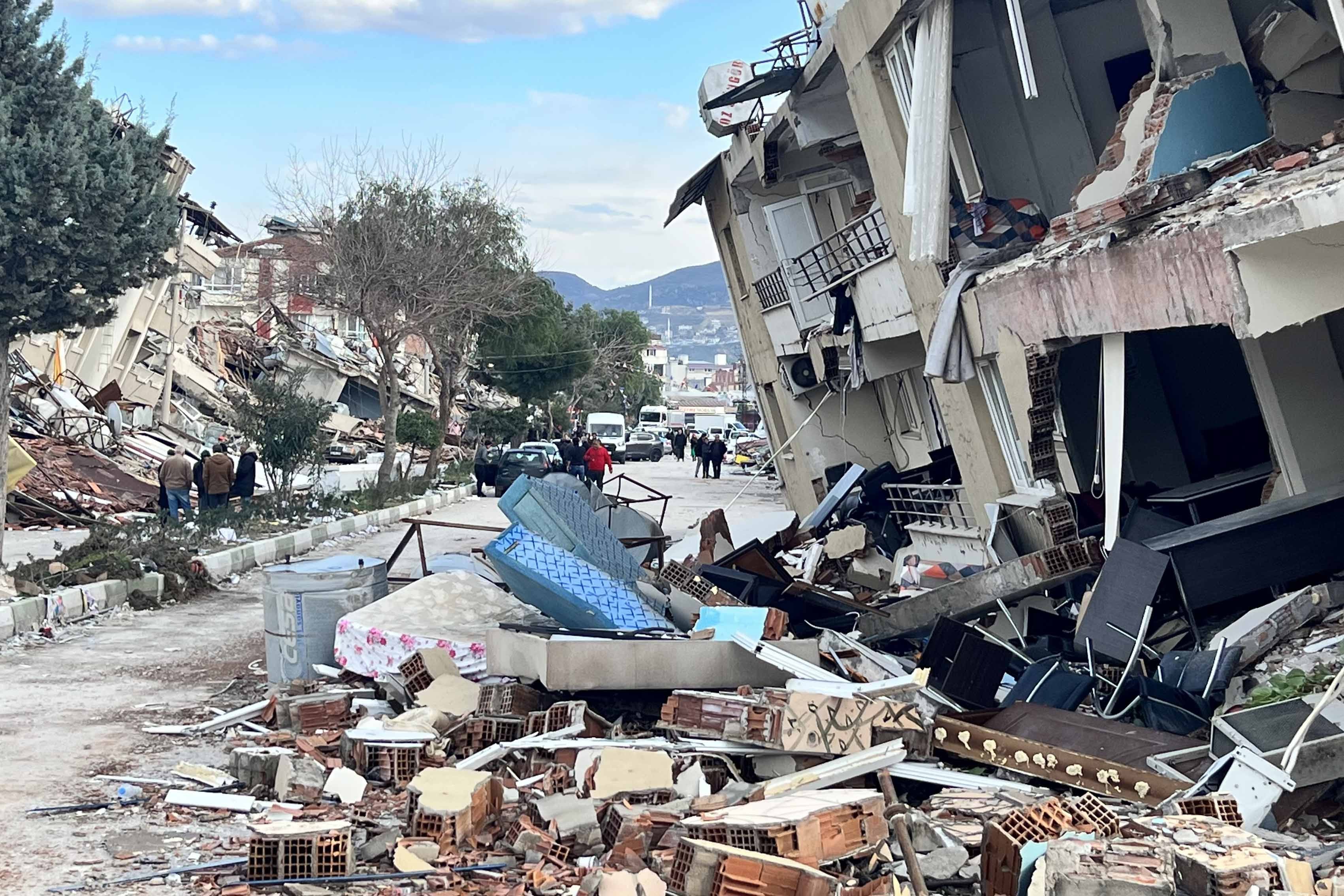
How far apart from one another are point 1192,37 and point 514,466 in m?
25.7

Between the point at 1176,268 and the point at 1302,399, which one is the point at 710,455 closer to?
the point at 1302,399

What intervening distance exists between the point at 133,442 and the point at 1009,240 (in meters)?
25.8

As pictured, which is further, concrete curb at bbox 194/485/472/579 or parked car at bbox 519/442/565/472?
parked car at bbox 519/442/565/472

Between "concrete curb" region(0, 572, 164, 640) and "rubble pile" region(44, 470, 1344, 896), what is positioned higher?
"concrete curb" region(0, 572, 164, 640)

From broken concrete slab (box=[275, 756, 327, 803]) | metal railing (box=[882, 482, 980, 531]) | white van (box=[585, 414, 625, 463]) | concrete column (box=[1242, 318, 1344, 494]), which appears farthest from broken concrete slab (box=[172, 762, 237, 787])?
white van (box=[585, 414, 625, 463])

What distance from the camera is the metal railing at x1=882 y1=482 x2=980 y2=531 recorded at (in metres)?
13.8

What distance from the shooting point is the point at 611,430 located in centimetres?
5891

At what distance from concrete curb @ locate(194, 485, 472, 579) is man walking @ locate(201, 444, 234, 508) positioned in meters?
1.60

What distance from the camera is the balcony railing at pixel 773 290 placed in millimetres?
20344

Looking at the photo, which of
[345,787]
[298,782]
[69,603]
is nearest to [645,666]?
[345,787]

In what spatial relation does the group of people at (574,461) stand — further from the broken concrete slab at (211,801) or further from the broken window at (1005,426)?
the broken concrete slab at (211,801)

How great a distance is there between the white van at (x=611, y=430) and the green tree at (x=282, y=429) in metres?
35.7

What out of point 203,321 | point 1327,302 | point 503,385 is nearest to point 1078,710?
point 1327,302

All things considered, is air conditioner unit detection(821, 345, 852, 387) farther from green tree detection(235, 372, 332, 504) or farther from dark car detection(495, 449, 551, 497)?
dark car detection(495, 449, 551, 497)
